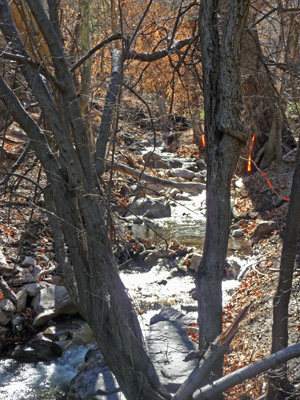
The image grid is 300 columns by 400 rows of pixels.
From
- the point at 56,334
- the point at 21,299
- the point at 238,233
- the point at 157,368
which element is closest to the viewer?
the point at 157,368

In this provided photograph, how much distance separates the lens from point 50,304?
848 centimetres

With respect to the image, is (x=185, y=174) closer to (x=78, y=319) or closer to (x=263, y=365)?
(x=78, y=319)

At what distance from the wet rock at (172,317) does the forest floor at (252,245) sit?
682 mm

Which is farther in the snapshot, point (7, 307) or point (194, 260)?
point (194, 260)

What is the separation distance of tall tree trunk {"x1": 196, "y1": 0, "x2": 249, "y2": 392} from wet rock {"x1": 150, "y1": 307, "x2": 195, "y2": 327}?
437 cm

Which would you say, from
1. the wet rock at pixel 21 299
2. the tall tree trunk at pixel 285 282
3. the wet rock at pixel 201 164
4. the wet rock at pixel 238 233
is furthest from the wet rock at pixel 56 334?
the wet rock at pixel 201 164

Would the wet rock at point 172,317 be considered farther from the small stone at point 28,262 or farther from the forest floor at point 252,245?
the small stone at point 28,262

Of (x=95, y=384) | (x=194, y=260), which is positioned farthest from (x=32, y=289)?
(x=194, y=260)

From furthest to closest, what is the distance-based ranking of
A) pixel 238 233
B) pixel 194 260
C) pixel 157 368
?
pixel 238 233 → pixel 194 260 → pixel 157 368

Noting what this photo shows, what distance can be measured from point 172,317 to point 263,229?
427 cm

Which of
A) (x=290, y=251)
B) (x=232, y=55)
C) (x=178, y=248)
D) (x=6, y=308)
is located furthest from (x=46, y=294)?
(x=232, y=55)

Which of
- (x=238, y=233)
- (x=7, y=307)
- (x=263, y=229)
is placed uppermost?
(x=263, y=229)

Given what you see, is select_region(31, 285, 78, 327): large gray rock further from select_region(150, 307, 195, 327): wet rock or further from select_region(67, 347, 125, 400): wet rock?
select_region(67, 347, 125, 400): wet rock

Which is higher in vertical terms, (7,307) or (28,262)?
(28,262)
